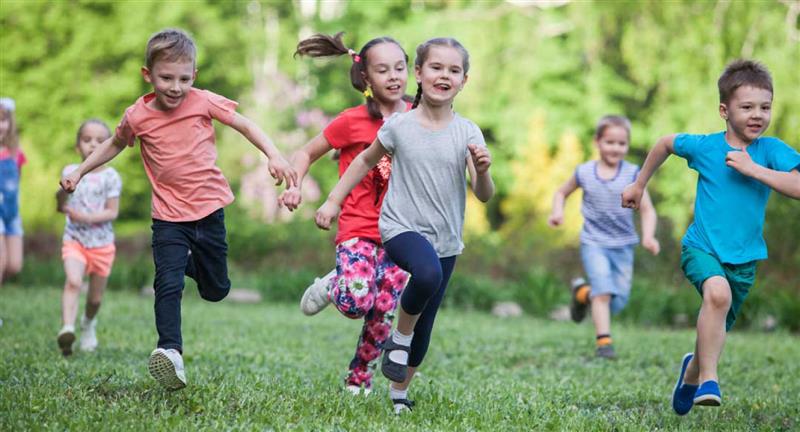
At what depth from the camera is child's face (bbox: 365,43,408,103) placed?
5434 millimetres

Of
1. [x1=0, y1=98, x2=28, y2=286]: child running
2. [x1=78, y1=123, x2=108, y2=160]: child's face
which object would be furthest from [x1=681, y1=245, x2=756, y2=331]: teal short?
[x1=0, y1=98, x2=28, y2=286]: child running

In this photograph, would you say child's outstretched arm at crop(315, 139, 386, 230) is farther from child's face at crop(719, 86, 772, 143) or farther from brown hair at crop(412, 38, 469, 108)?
child's face at crop(719, 86, 772, 143)

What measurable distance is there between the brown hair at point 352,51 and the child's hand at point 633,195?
146cm

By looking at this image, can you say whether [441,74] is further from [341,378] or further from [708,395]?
[341,378]

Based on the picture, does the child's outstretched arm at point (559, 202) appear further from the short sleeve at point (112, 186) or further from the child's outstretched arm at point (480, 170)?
the short sleeve at point (112, 186)

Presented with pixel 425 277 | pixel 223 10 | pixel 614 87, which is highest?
pixel 223 10

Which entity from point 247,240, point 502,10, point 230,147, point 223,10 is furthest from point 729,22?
point 223,10

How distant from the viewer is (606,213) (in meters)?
8.37

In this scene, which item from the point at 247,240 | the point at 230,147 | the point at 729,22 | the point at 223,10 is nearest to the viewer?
the point at 729,22

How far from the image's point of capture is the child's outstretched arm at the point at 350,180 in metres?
4.88

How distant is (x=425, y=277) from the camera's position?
457cm

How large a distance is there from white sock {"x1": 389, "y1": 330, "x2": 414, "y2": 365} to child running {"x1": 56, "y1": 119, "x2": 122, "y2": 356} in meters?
3.57

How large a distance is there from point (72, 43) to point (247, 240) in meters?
14.1

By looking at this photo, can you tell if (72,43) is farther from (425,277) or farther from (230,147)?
(425,277)
